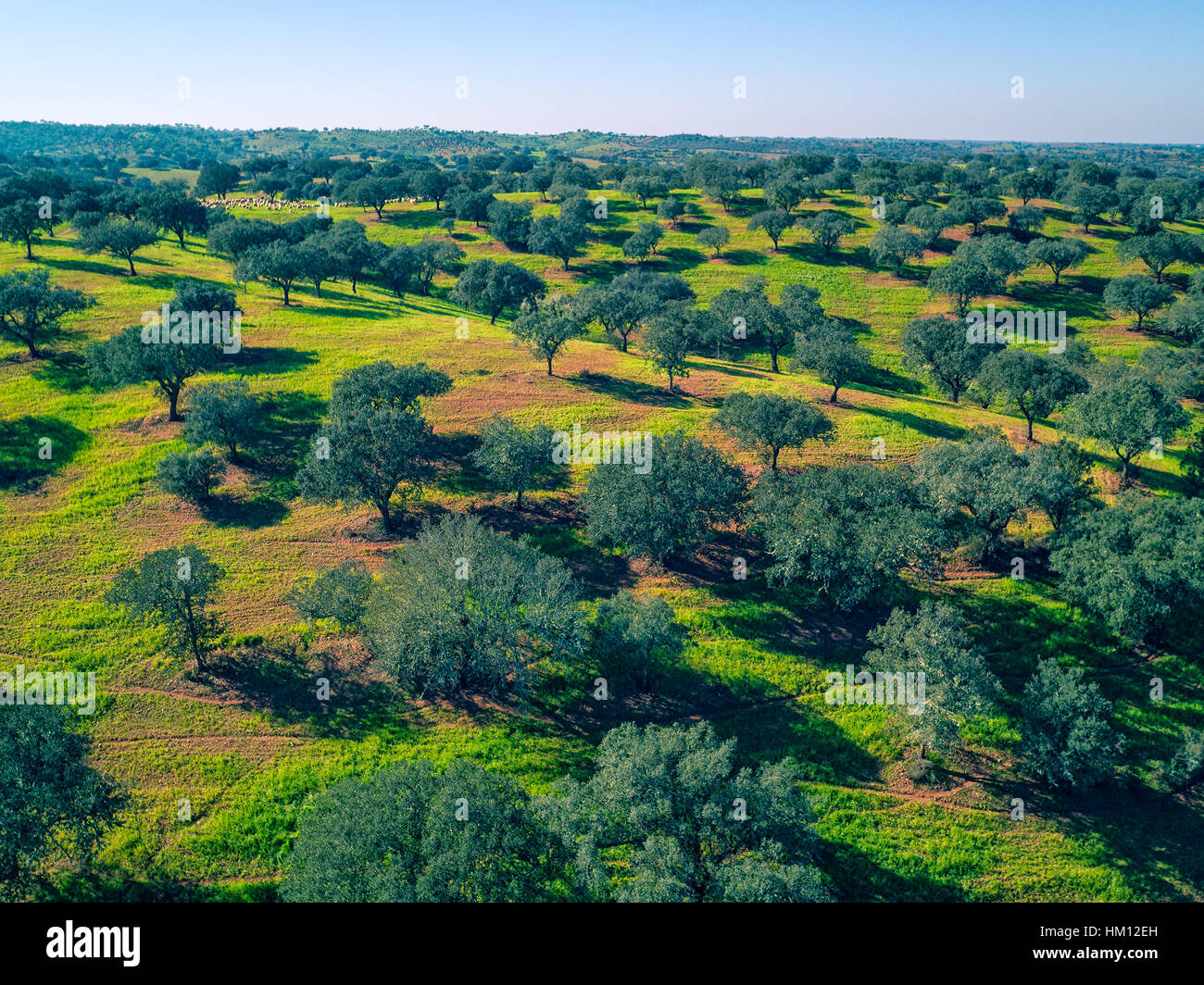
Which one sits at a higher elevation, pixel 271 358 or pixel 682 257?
pixel 682 257

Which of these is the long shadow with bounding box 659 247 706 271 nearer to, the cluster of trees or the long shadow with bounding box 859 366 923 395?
the long shadow with bounding box 859 366 923 395

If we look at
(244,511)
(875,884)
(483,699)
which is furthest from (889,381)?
(244,511)

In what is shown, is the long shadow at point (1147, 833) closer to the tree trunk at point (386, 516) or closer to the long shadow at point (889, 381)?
the tree trunk at point (386, 516)

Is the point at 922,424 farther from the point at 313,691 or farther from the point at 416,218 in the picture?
the point at 416,218

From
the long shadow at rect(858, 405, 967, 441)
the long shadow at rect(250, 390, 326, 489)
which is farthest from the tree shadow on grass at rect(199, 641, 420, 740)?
the long shadow at rect(858, 405, 967, 441)

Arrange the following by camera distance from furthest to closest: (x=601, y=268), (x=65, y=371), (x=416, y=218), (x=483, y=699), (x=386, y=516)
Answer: (x=416, y=218) → (x=601, y=268) → (x=65, y=371) → (x=386, y=516) → (x=483, y=699)
